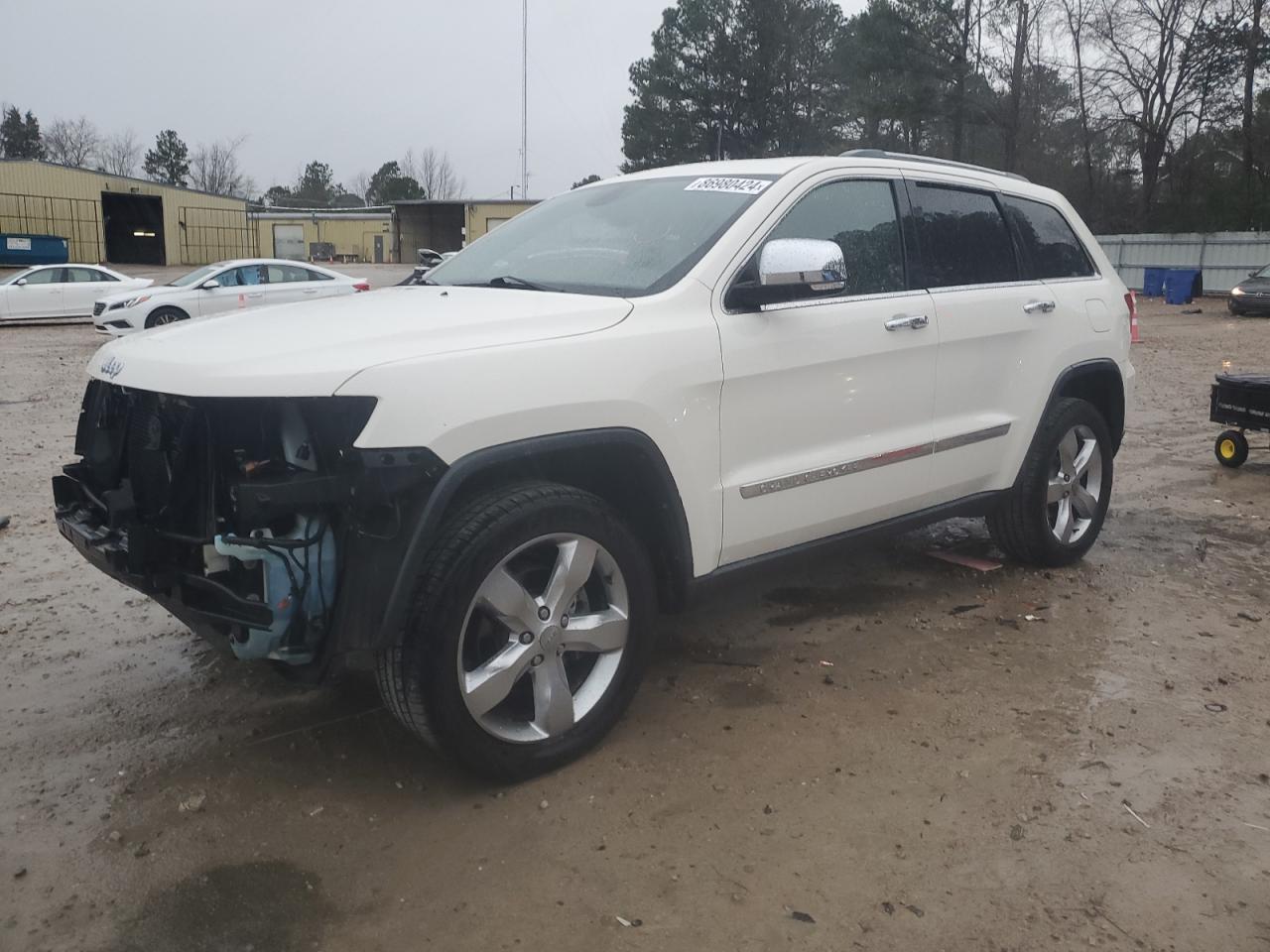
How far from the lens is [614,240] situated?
3996 mm

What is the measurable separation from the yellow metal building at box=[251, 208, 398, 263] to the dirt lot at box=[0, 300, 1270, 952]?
61.8m

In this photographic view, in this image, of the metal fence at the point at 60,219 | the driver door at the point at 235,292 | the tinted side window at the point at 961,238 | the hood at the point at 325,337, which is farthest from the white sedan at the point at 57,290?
the metal fence at the point at 60,219

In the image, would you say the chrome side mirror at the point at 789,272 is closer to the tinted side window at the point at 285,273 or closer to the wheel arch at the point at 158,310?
the wheel arch at the point at 158,310

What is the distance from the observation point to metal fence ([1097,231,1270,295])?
106 feet

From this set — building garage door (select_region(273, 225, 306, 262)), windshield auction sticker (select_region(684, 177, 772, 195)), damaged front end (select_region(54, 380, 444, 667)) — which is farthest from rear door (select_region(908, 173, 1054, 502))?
building garage door (select_region(273, 225, 306, 262))

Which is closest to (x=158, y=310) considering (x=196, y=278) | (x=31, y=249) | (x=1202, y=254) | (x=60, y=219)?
(x=196, y=278)

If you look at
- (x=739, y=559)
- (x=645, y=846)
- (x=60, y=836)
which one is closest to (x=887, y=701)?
(x=739, y=559)

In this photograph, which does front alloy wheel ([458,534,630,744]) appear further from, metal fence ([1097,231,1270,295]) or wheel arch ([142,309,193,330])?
metal fence ([1097,231,1270,295])

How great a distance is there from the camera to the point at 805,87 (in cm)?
4350

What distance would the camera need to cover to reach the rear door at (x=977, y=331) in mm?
4453

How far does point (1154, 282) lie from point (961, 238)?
30210mm

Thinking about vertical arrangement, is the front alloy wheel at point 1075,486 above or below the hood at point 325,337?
below

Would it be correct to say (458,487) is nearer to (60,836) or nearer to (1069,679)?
(60,836)

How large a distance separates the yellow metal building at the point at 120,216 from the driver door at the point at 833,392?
4456cm
